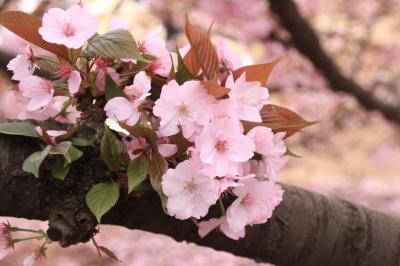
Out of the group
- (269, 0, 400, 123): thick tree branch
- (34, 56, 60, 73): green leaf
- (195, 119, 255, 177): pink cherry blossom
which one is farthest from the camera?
(269, 0, 400, 123): thick tree branch

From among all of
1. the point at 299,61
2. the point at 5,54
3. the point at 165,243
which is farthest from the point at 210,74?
the point at 165,243

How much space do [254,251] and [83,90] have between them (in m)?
0.46

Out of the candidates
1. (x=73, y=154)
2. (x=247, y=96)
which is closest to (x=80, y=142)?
(x=73, y=154)

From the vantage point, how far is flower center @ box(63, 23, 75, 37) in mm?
774

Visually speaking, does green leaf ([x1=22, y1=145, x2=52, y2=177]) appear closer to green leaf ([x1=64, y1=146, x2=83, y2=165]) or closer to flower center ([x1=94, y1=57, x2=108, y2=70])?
green leaf ([x1=64, y1=146, x2=83, y2=165])

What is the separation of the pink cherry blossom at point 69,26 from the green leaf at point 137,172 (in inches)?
7.3

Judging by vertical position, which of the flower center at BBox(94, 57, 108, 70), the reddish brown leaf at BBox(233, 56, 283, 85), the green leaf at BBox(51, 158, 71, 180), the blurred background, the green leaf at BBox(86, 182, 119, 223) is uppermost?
the reddish brown leaf at BBox(233, 56, 283, 85)

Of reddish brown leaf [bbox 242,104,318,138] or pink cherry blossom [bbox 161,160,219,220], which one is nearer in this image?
pink cherry blossom [bbox 161,160,219,220]

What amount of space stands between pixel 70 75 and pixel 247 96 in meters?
0.27

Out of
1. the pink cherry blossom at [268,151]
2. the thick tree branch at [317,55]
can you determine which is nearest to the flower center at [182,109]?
the pink cherry blossom at [268,151]

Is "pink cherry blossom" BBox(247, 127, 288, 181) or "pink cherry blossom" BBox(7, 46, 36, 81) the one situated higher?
"pink cherry blossom" BBox(7, 46, 36, 81)

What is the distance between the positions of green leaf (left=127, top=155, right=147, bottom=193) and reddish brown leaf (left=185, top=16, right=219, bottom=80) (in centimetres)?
17

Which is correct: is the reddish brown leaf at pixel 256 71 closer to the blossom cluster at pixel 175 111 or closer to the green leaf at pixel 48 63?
the blossom cluster at pixel 175 111

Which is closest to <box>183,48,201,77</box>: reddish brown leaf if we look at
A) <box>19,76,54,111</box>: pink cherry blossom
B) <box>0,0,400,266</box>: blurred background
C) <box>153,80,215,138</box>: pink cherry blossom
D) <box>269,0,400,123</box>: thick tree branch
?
<box>153,80,215,138</box>: pink cherry blossom
